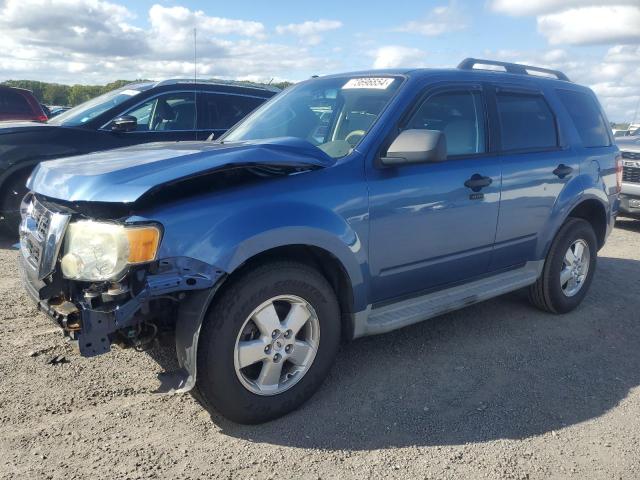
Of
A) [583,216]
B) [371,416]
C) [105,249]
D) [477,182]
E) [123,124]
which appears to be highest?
[123,124]

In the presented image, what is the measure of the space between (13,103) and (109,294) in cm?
981

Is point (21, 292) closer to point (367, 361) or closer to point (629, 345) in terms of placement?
point (367, 361)

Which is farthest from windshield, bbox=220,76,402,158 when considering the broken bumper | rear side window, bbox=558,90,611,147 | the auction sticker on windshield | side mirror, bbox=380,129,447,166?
rear side window, bbox=558,90,611,147

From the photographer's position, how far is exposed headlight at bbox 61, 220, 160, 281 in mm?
2580

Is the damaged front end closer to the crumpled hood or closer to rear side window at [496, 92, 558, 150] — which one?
the crumpled hood

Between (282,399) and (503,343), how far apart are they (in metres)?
1.99

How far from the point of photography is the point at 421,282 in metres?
3.78

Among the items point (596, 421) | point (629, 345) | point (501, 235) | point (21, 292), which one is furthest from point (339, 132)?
point (21, 292)

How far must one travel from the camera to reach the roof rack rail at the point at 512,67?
4500mm

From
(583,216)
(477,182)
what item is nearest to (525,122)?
(477,182)

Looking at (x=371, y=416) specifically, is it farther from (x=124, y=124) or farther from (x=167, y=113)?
(x=167, y=113)

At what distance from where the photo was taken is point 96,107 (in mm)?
7285

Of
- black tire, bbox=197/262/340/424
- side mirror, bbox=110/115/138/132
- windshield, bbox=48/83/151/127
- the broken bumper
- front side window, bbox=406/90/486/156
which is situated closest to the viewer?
the broken bumper

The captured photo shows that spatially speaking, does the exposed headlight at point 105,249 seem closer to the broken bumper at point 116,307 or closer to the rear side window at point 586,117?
the broken bumper at point 116,307
